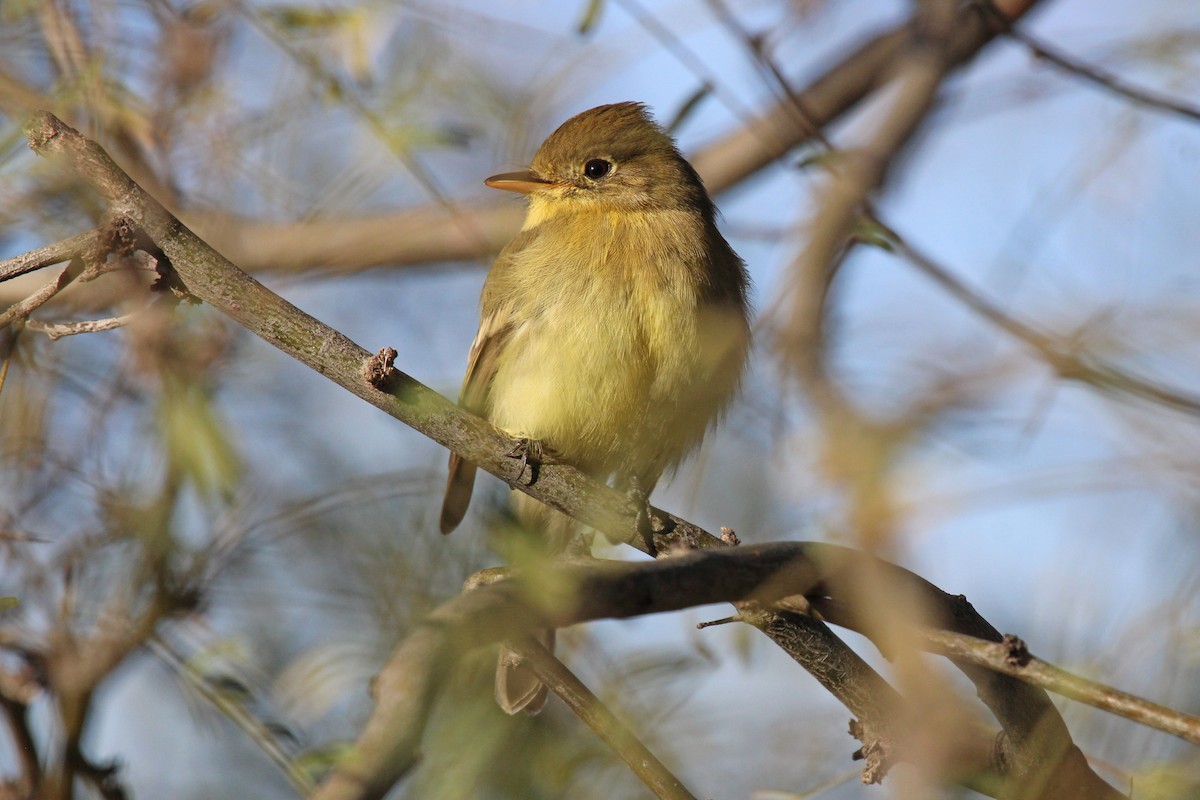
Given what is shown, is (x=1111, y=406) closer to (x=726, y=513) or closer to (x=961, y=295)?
(x=961, y=295)

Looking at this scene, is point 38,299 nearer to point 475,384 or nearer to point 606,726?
point 606,726

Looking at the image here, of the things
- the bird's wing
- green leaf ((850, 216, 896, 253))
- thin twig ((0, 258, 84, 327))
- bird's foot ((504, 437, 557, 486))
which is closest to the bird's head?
the bird's wing

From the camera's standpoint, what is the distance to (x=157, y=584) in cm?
329

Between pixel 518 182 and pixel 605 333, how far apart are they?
46.5 inches

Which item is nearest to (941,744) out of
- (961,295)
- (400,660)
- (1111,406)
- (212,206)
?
(400,660)

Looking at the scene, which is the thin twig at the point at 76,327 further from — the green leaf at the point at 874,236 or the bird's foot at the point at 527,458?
the green leaf at the point at 874,236

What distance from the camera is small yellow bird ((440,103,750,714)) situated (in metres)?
4.35

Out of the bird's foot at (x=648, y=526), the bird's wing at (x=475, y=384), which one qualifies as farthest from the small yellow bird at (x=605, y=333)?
the bird's foot at (x=648, y=526)

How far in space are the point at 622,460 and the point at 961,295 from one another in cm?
206

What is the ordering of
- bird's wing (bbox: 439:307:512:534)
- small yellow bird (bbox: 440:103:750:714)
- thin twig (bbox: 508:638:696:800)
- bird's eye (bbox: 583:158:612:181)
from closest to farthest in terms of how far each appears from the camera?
thin twig (bbox: 508:638:696:800) < small yellow bird (bbox: 440:103:750:714) < bird's wing (bbox: 439:307:512:534) < bird's eye (bbox: 583:158:612:181)

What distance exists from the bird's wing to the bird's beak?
0.61 meters

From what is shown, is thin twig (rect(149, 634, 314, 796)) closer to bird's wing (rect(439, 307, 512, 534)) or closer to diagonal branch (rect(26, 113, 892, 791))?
diagonal branch (rect(26, 113, 892, 791))

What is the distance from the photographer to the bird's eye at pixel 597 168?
534 cm

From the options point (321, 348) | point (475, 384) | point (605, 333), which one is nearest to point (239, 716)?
point (321, 348)
